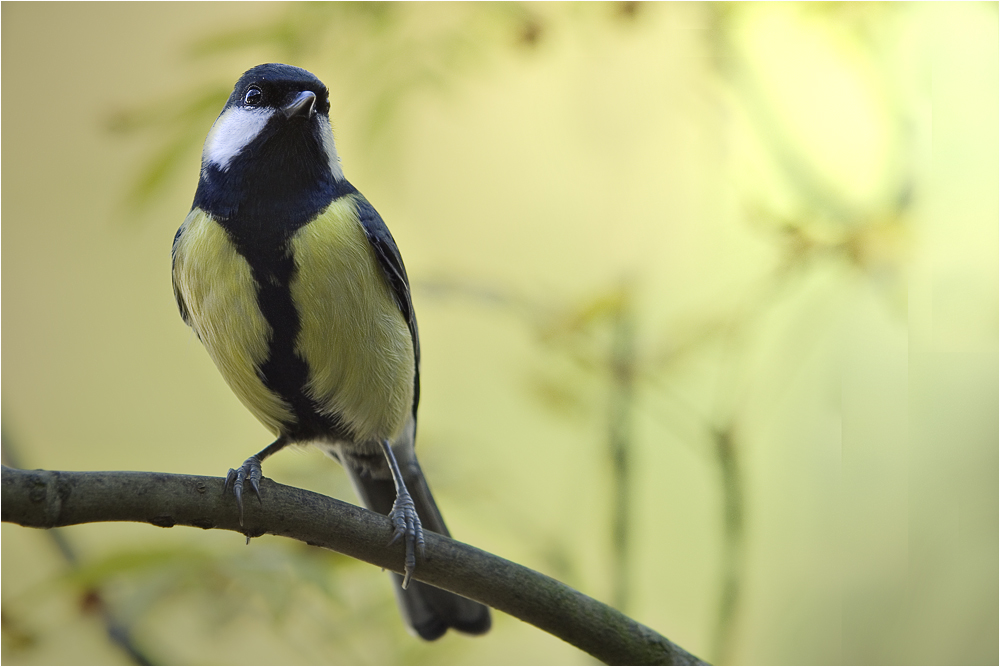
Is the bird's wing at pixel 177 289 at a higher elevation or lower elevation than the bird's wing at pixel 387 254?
lower

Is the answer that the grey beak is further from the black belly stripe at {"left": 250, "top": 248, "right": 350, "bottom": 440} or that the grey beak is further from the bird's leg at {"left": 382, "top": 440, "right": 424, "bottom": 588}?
the bird's leg at {"left": 382, "top": 440, "right": 424, "bottom": 588}

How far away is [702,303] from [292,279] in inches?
35.6

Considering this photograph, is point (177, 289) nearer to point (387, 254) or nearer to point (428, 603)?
point (387, 254)

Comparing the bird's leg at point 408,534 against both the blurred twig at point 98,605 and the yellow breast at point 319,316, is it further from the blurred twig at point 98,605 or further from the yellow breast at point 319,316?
the blurred twig at point 98,605

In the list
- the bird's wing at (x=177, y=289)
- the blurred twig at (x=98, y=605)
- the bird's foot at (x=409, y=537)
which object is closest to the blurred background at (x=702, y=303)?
the blurred twig at (x=98, y=605)

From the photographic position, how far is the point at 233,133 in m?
0.75

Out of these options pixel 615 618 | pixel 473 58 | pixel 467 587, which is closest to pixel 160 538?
pixel 467 587

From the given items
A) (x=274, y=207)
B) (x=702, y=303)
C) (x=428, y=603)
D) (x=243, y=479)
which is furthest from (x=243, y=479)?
(x=702, y=303)

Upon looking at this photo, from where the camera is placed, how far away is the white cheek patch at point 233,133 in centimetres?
73

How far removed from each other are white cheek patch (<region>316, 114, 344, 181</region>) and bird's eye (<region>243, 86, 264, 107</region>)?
2.3 inches

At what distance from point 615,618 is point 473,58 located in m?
1.02

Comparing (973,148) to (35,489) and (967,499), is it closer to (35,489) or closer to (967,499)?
(967,499)

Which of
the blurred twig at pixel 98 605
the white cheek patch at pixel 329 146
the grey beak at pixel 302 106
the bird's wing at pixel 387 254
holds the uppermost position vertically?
the white cheek patch at pixel 329 146

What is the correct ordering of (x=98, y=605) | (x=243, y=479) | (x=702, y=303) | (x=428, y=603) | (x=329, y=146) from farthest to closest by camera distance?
(x=702, y=303), (x=98, y=605), (x=428, y=603), (x=329, y=146), (x=243, y=479)
